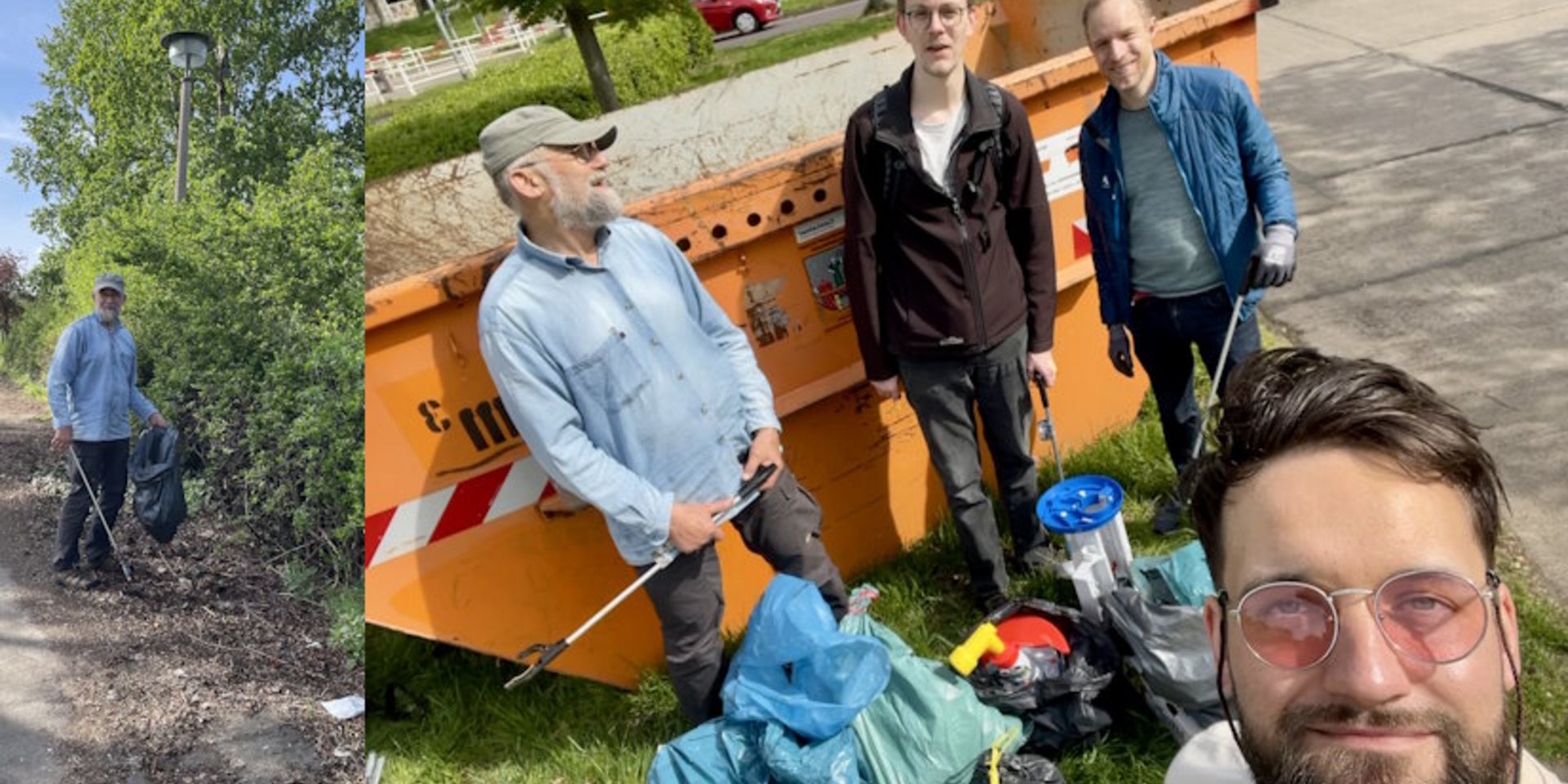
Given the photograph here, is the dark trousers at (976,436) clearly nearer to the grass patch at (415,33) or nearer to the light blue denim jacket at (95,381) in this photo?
the light blue denim jacket at (95,381)

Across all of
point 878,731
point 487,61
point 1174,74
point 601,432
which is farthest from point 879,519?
point 487,61

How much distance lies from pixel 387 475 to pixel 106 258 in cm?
127

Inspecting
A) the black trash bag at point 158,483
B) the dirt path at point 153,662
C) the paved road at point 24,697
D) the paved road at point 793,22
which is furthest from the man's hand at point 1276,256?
the paved road at point 793,22

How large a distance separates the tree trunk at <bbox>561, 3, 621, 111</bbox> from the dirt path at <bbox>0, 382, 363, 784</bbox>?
7.69 metres

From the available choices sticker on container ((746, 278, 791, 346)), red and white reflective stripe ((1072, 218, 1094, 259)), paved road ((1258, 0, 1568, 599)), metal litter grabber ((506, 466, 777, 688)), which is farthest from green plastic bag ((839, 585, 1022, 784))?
paved road ((1258, 0, 1568, 599))

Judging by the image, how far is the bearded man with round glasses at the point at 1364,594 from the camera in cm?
121

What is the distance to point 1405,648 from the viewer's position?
1233 millimetres

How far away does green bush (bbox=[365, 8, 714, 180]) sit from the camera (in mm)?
8172

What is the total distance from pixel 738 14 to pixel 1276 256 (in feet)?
49.4

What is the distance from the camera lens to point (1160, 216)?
314 cm

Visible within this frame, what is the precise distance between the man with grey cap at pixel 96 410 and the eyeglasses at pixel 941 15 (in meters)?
1.86

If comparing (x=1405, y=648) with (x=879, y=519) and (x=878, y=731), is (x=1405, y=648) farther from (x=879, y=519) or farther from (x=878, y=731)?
(x=879, y=519)

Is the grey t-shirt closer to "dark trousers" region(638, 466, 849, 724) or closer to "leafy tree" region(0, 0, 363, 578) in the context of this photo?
"dark trousers" region(638, 466, 849, 724)

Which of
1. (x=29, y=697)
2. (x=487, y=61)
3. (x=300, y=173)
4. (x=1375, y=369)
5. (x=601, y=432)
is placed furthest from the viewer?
(x=487, y=61)
